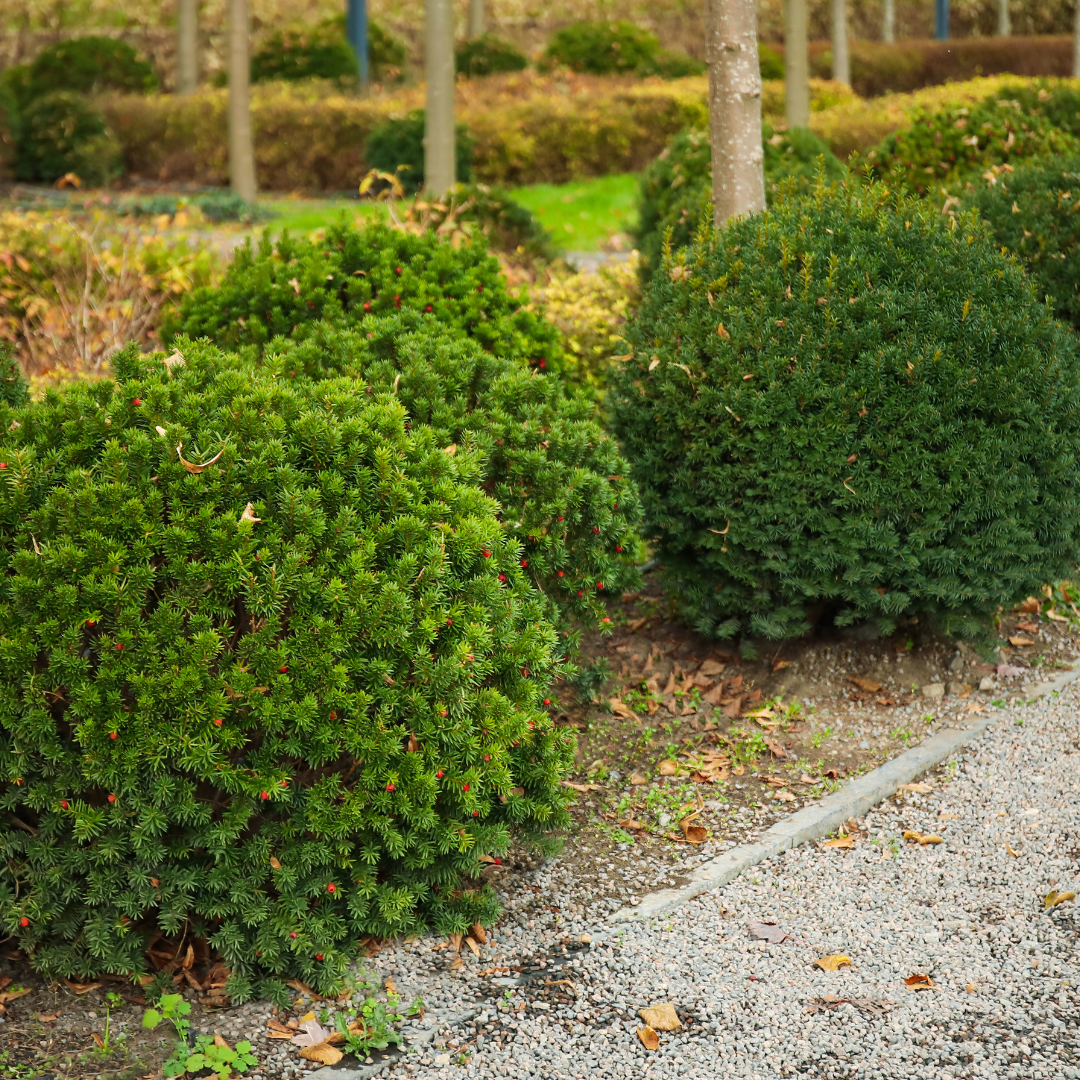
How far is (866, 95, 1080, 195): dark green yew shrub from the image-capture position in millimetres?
8586

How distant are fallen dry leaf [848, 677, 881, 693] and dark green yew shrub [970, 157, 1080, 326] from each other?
2.43 meters

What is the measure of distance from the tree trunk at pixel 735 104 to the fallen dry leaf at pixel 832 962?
3.26 meters

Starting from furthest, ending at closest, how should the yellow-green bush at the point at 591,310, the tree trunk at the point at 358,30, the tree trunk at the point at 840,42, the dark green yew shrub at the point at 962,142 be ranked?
the tree trunk at the point at 358,30 → the tree trunk at the point at 840,42 → the dark green yew shrub at the point at 962,142 → the yellow-green bush at the point at 591,310

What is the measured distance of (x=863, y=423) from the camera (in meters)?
4.09

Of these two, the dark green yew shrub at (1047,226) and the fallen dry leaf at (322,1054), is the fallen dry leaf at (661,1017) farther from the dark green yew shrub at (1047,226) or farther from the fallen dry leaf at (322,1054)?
Answer: the dark green yew shrub at (1047,226)

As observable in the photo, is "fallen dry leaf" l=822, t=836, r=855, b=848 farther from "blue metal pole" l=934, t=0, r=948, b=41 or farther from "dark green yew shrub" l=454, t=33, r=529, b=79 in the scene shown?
"blue metal pole" l=934, t=0, r=948, b=41

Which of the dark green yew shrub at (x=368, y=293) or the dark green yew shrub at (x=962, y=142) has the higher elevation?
the dark green yew shrub at (x=962, y=142)

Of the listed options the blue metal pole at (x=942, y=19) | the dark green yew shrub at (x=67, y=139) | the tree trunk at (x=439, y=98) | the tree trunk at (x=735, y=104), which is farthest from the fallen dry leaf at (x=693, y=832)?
the blue metal pole at (x=942, y=19)

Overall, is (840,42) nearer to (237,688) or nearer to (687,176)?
(687,176)

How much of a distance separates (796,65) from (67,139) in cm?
1253

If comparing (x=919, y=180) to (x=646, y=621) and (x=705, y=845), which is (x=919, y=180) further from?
(x=705, y=845)

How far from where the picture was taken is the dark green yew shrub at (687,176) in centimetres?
708

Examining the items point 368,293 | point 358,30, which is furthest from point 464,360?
point 358,30

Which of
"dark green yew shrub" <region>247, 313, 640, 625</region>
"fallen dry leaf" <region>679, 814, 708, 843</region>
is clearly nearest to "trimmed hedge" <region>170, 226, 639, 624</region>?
"dark green yew shrub" <region>247, 313, 640, 625</region>
